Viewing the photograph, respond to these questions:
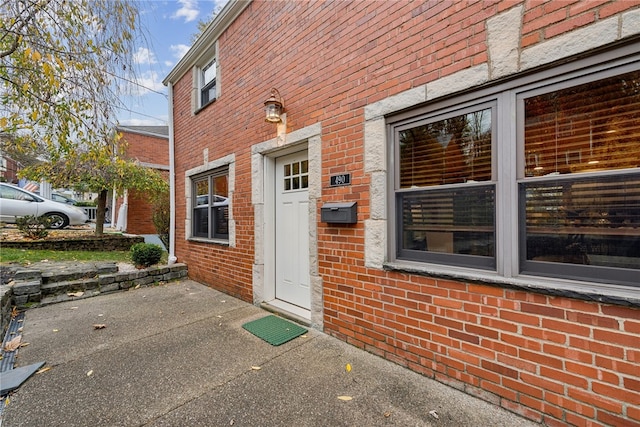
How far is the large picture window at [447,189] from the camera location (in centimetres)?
212

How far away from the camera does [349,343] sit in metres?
2.88

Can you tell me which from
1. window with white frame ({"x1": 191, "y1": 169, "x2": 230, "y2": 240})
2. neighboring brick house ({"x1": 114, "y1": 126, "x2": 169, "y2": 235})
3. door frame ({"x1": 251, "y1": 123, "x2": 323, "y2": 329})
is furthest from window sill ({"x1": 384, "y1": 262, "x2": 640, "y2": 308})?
neighboring brick house ({"x1": 114, "y1": 126, "x2": 169, "y2": 235})

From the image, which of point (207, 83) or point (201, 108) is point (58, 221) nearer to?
point (201, 108)

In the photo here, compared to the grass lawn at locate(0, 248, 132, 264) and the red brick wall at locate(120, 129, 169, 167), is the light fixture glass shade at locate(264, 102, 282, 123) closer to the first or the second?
the grass lawn at locate(0, 248, 132, 264)

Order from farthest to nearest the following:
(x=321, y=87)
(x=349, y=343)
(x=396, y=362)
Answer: (x=321, y=87)
(x=349, y=343)
(x=396, y=362)

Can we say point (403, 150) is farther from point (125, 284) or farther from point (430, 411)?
point (125, 284)

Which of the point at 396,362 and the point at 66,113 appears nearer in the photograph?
the point at 396,362

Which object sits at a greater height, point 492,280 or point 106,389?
point 492,280

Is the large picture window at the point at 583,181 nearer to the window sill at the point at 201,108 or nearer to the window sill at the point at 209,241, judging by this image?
the window sill at the point at 209,241

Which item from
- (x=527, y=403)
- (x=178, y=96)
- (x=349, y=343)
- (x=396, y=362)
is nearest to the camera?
(x=527, y=403)

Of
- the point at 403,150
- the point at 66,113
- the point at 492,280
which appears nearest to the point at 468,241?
the point at 492,280

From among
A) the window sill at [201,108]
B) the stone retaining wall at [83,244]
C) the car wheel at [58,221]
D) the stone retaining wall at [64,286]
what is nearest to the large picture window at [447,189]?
the window sill at [201,108]

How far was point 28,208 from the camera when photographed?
8.16m

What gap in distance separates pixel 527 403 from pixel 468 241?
115 cm
